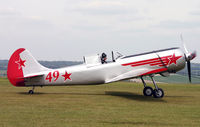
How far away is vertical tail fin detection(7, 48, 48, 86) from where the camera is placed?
58.6 feet

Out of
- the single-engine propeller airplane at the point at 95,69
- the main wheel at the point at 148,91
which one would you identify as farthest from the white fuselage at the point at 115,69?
the main wheel at the point at 148,91

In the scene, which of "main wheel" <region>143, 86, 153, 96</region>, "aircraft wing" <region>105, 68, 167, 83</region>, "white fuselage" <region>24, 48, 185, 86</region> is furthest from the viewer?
"main wheel" <region>143, 86, 153, 96</region>

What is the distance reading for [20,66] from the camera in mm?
17891

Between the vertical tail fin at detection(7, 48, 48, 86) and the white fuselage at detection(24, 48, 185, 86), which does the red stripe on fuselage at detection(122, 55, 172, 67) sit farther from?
→ the vertical tail fin at detection(7, 48, 48, 86)

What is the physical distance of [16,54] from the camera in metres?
18.1

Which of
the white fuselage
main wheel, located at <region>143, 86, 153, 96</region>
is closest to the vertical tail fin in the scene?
the white fuselage

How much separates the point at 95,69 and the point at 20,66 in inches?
176

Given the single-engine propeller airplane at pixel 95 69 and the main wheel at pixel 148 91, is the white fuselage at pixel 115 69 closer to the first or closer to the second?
the single-engine propeller airplane at pixel 95 69

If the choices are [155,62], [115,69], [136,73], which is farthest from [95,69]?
[155,62]

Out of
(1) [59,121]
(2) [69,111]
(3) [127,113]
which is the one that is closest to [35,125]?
(1) [59,121]

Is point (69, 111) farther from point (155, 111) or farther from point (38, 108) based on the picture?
point (155, 111)

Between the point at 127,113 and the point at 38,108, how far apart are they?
3649 mm

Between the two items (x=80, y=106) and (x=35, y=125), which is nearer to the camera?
(x=35, y=125)

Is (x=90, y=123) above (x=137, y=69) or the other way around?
the other way around
